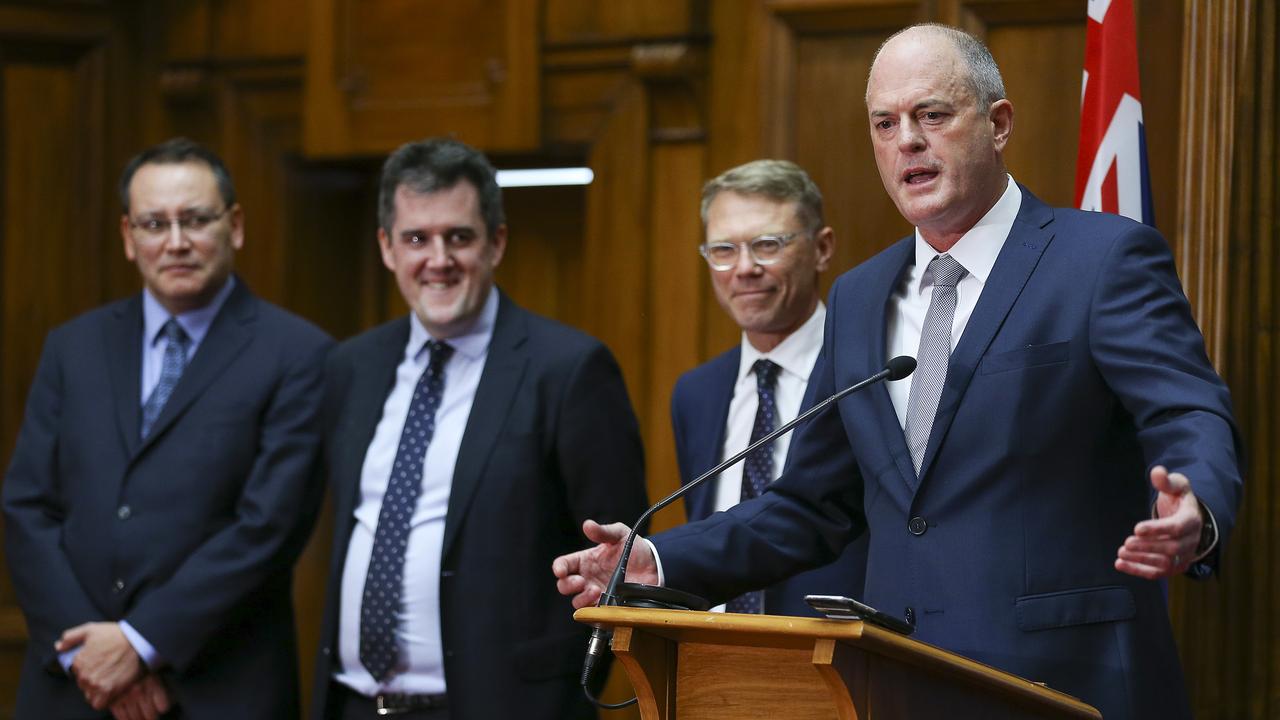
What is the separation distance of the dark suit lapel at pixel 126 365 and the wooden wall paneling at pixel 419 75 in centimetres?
128

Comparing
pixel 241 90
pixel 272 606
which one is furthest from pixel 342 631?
pixel 241 90

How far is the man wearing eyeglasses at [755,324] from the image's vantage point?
125 inches

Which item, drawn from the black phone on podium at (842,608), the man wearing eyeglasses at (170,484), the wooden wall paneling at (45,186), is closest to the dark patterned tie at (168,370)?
the man wearing eyeglasses at (170,484)

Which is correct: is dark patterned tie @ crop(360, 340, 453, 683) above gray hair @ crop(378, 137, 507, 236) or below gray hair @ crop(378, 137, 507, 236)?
below

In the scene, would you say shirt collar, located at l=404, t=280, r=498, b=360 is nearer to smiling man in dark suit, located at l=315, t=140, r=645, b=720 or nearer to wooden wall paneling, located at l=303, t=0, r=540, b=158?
smiling man in dark suit, located at l=315, t=140, r=645, b=720

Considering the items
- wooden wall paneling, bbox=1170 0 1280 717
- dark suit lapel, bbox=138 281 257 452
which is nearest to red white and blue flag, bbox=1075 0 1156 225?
wooden wall paneling, bbox=1170 0 1280 717

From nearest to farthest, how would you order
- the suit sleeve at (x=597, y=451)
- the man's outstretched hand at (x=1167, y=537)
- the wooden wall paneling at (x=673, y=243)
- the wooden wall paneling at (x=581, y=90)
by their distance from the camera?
the man's outstretched hand at (x=1167, y=537) → the suit sleeve at (x=597, y=451) → the wooden wall paneling at (x=673, y=243) → the wooden wall paneling at (x=581, y=90)

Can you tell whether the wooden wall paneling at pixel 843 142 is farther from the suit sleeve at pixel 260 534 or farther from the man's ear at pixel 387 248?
the suit sleeve at pixel 260 534

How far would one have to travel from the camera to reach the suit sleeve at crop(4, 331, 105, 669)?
11.1 feet

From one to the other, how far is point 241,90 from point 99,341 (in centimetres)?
166

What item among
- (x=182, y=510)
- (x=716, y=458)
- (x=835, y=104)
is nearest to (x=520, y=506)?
(x=716, y=458)

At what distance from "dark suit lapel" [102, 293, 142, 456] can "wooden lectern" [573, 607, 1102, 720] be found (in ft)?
6.45

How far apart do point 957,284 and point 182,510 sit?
6.33ft

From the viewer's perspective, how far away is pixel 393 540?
3137 mm
